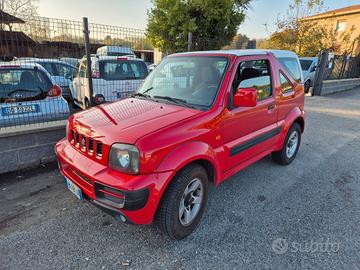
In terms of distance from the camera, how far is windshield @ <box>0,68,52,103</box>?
159 inches

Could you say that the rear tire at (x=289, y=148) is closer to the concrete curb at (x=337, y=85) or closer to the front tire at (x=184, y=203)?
the front tire at (x=184, y=203)

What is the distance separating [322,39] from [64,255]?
22.1 meters

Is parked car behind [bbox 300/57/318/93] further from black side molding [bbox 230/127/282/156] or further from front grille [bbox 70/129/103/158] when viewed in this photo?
front grille [bbox 70/129/103/158]

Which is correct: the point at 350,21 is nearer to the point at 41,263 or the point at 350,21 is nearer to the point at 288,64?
the point at 288,64

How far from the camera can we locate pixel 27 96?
4207 mm

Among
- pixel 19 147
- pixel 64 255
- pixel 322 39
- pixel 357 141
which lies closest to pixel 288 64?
pixel 357 141

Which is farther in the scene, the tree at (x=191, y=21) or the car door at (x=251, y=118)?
the tree at (x=191, y=21)

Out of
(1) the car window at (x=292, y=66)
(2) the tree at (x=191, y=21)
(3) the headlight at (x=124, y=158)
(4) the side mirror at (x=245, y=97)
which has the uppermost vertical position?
(2) the tree at (x=191, y=21)

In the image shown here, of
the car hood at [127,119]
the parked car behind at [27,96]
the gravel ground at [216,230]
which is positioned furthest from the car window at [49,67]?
the car hood at [127,119]

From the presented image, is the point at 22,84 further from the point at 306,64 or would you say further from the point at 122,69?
the point at 306,64

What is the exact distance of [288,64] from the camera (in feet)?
13.8

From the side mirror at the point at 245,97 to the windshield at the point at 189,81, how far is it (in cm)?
25

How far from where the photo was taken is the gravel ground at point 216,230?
2322 millimetres

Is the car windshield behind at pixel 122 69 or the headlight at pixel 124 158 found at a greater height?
the car windshield behind at pixel 122 69
